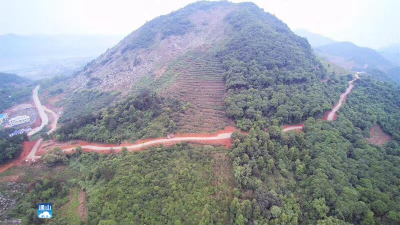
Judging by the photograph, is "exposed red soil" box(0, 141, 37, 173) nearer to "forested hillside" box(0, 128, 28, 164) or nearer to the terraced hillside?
"forested hillside" box(0, 128, 28, 164)

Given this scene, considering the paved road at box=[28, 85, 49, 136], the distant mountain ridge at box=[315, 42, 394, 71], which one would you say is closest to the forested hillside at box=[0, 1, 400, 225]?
the paved road at box=[28, 85, 49, 136]

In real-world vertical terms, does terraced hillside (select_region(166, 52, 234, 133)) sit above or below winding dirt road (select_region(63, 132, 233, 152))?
above

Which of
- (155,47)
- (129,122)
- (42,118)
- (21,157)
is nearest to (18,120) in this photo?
(42,118)

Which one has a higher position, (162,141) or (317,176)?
(162,141)

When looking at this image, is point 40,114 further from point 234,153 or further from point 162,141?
point 234,153

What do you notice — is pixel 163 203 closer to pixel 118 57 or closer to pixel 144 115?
pixel 144 115

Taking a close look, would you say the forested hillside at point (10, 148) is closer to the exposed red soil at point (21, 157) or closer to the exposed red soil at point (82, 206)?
the exposed red soil at point (21, 157)

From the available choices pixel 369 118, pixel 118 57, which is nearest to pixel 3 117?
pixel 118 57
